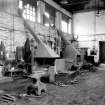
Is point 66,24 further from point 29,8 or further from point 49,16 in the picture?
point 29,8

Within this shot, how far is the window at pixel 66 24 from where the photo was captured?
13.4m

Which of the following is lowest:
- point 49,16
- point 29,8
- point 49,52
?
point 49,52

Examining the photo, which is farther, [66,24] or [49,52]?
[66,24]

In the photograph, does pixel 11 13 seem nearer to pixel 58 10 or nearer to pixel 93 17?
pixel 58 10

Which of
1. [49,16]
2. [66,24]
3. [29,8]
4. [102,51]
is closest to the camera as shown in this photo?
[29,8]

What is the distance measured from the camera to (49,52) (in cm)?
665

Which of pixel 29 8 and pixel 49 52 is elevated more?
pixel 29 8

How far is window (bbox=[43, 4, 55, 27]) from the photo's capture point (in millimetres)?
10734

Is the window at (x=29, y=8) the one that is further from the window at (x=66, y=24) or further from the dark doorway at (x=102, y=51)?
the dark doorway at (x=102, y=51)

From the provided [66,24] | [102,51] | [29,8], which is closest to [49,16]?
[29,8]

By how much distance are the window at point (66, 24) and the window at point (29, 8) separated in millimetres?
4496

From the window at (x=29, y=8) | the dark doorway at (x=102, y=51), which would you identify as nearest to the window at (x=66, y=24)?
the dark doorway at (x=102, y=51)

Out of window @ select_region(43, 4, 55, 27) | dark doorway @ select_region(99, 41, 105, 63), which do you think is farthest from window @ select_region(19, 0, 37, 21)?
dark doorway @ select_region(99, 41, 105, 63)

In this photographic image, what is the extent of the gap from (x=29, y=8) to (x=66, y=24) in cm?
602
